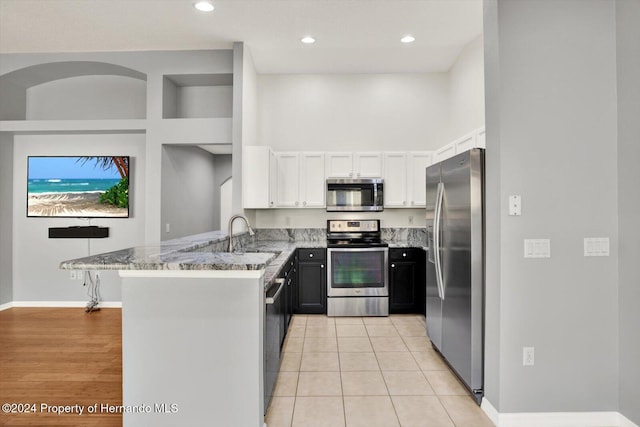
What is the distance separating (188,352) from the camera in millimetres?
1784

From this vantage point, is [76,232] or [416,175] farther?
[416,175]

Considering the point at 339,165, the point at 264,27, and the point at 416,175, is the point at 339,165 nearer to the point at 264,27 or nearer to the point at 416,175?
the point at 416,175

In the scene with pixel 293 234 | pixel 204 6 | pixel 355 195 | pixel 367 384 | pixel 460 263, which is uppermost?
pixel 204 6

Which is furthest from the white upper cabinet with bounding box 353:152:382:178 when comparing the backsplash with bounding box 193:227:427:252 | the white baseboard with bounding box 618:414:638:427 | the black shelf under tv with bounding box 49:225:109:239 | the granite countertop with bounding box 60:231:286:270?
the black shelf under tv with bounding box 49:225:109:239

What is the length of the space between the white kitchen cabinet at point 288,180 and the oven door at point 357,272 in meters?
0.87

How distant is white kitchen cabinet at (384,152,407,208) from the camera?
15.4 ft

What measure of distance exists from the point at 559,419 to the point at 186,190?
15.5 feet

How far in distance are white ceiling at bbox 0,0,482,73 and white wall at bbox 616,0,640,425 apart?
147 centimetres

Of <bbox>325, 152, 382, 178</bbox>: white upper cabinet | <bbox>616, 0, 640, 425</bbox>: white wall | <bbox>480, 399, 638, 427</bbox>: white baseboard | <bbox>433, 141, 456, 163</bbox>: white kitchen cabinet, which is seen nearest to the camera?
<bbox>616, 0, 640, 425</bbox>: white wall

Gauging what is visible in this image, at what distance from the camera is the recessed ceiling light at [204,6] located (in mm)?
3199

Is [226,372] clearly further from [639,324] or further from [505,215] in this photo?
[639,324]

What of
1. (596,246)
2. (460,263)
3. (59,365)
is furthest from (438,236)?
(59,365)

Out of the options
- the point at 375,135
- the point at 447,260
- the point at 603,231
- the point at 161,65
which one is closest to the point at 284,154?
the point at 375,135

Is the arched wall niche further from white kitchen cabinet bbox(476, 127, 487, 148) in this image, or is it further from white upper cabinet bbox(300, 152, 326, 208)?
white kitchen cabinet bbox(476, 127, 487, 148)
